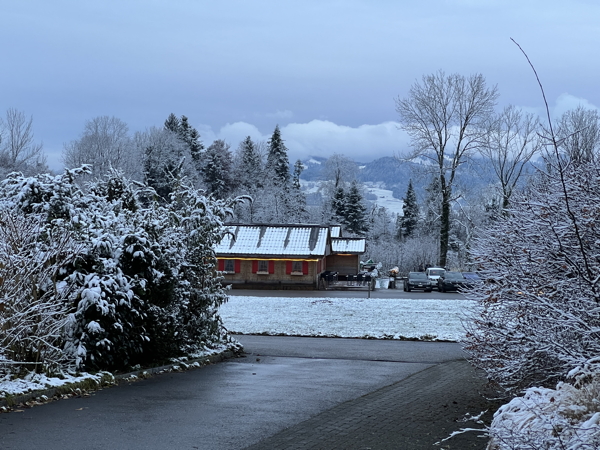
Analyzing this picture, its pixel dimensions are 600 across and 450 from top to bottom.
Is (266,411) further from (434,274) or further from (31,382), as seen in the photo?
(434,274)

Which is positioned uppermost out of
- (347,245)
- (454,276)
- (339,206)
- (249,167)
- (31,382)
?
(249,167)

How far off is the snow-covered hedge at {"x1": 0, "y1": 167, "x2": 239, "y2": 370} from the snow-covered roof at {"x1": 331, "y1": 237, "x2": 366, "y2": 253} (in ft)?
156

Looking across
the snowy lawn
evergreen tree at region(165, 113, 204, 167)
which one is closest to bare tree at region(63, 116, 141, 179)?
evergreen tree at region(165, 113, 204, 167)

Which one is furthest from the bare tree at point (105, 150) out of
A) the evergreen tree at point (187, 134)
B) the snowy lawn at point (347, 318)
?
the snowy lawn at point (347, 318)

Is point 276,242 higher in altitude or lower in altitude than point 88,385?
higher

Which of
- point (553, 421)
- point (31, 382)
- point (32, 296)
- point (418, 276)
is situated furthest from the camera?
point (418, 276)

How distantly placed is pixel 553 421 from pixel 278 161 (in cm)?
9298

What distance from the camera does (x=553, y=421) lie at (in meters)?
4.84

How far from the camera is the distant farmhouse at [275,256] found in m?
52.6

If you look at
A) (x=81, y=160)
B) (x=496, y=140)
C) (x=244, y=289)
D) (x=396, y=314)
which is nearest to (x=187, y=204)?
(x=396, y=314)

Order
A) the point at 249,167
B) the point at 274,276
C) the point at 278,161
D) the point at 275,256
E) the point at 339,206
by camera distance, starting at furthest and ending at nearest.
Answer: the point at 278,161 < the point at 249,167 < the point at 339,206 < the point at 274,276 < the point at 275,256

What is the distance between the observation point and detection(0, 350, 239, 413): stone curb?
905 centimetres

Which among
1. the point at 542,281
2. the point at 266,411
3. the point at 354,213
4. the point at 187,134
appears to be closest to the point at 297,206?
the point at 354,213

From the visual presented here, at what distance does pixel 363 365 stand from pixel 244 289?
36.4m
